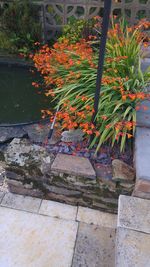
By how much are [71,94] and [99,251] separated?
1279 mm

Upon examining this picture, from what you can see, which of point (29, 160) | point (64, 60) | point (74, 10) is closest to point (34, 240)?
point (29, 160)

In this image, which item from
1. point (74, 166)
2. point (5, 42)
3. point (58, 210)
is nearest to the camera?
point (74, 166)

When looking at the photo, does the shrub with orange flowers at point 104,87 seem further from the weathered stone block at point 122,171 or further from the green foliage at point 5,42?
the green foliage at point 5,42

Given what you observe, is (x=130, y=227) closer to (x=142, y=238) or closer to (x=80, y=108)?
(x=142, y=238)

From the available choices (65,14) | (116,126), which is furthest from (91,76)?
(65,14)

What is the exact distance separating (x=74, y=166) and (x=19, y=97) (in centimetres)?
152

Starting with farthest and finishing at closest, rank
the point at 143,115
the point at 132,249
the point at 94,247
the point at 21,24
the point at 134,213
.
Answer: the point at 21,24
the point at 143,115
the point at 94,247
the point at 134,213
the point at 132,249

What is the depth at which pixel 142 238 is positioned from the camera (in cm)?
144

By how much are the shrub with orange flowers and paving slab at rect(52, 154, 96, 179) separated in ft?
0.56

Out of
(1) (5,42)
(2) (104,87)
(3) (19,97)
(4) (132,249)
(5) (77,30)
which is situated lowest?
(4) (132,249)

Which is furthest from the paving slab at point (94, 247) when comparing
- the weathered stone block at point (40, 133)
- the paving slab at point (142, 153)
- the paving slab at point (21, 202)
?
the weathered stone block at point (40, 133)

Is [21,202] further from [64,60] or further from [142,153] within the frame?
[64,60]

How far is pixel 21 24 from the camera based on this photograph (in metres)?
3.34

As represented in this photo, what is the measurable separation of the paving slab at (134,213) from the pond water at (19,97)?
1.39 metres
